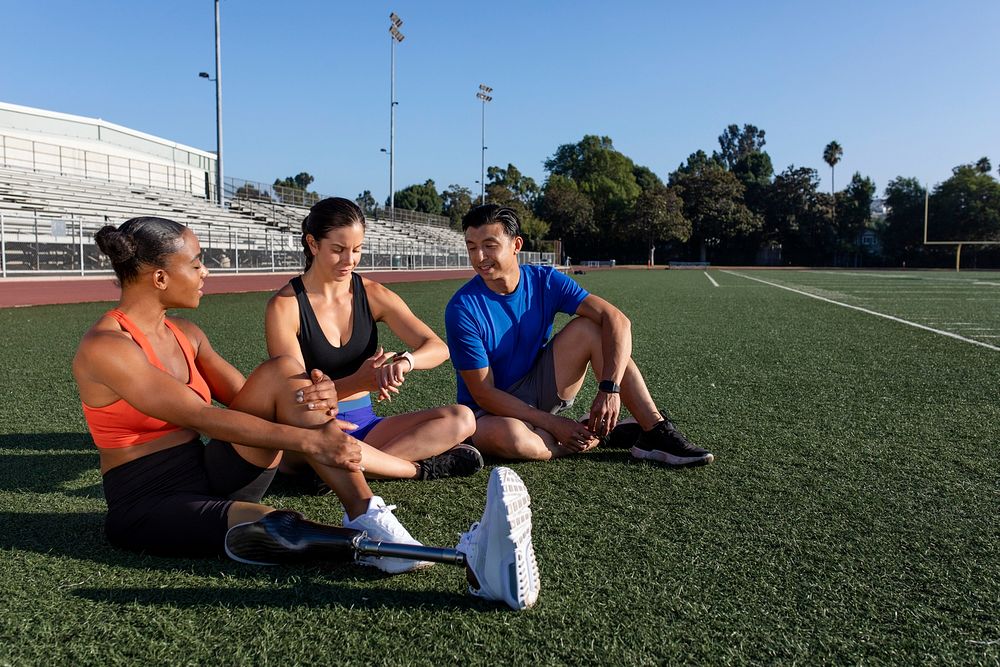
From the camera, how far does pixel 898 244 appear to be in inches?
2618

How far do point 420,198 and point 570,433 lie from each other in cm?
9917

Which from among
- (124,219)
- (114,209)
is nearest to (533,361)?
(124,219)

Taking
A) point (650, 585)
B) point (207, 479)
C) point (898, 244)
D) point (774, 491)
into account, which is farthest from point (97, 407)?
point (898, 244)

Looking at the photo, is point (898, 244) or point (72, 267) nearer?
point (72, 267)

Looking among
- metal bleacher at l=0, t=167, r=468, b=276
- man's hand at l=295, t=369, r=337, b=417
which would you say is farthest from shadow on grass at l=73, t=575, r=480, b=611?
metal bleacher at l=0, t=167, r=468, b=276

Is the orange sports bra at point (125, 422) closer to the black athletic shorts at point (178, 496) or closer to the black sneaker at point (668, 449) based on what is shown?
the black athletic shorts at point (178, 496)

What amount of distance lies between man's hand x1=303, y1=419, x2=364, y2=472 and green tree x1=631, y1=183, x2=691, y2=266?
6448 cm

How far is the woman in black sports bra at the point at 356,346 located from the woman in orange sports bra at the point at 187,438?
48cm

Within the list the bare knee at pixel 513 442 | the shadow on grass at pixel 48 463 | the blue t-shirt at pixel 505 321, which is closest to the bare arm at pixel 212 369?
the shadow on grass at pixel 48 463

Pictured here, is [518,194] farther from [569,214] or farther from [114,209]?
[114,209]

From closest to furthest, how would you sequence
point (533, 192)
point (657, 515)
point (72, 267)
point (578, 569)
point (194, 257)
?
point (578, 569) → point (194, 257) → point (657, 515) → point (72, 267) → point (533, 192)

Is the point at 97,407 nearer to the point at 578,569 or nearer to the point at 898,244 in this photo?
the point at 578,569

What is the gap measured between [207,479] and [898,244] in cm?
7467

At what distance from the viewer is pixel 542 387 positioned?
137 inches
